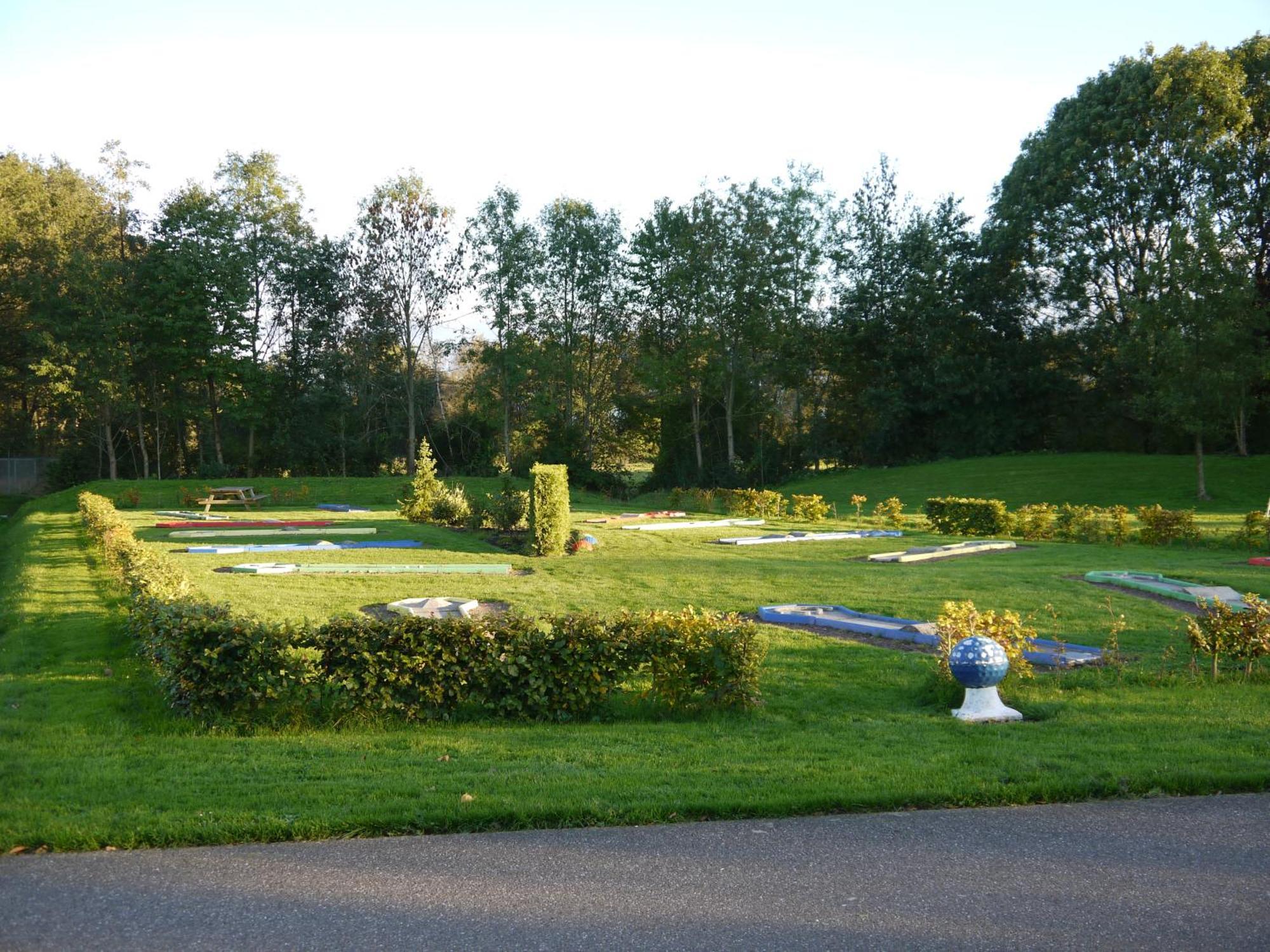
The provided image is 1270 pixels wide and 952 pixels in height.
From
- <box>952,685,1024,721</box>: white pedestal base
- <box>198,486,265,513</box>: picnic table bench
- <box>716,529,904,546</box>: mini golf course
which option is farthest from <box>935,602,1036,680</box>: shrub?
<box>198,486,265,513</box>: picnic table bench

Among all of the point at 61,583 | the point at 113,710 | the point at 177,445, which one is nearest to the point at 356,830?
the point at 113,710

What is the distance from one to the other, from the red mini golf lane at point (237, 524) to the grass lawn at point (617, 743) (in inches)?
306

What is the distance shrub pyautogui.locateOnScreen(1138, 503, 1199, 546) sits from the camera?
1762 cm

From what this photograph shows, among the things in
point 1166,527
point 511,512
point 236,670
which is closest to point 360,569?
point 511,512

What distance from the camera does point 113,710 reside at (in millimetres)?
6645

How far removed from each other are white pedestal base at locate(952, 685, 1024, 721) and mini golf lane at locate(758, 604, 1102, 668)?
1.55 meters

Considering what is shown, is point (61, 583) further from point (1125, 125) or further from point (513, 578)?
point (1125, 125)

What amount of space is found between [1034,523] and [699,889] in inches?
700

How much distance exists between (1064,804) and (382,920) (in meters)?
3.27

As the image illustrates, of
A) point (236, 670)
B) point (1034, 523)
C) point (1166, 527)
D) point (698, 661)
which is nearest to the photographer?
point (236, 670)

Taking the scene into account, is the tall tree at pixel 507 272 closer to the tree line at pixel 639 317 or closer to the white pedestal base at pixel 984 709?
the tree line at pixel 639 317

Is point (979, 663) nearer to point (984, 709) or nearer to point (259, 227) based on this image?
point (984, 709)

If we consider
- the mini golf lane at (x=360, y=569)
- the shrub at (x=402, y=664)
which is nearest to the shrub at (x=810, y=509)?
the mini golf lane at (x=360, y=569)

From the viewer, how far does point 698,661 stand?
6.83 metres
